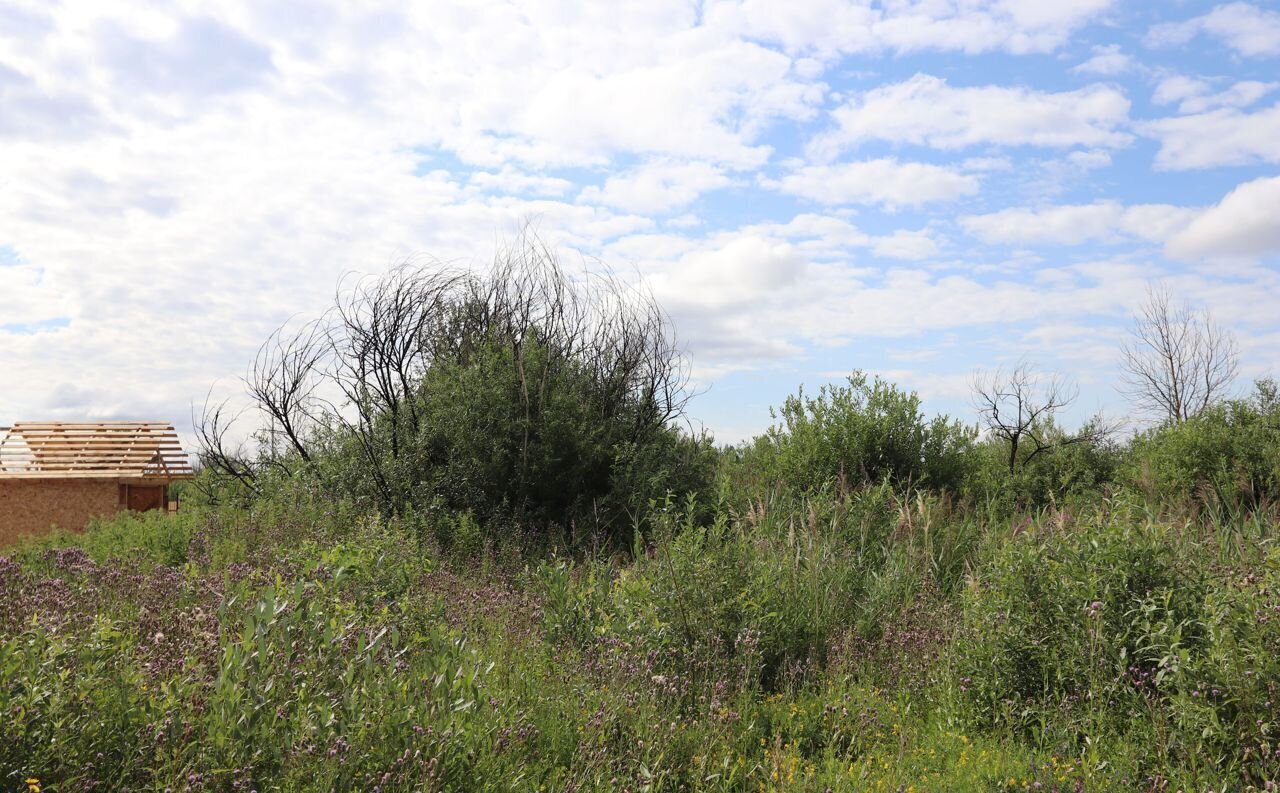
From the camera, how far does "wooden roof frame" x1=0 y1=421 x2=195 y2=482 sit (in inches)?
570

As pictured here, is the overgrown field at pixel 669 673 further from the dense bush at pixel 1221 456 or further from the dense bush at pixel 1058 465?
the dense bush at pixel 1058 465

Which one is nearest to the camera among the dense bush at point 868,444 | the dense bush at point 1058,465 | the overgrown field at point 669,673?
the overgrown field at point 669,673

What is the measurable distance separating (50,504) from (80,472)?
0.65m

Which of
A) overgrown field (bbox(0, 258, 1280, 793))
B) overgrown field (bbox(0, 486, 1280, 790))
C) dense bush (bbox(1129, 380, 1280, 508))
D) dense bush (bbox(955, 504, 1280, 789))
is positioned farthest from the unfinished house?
dense bush (bbox(1129, 380, 1280, 508))

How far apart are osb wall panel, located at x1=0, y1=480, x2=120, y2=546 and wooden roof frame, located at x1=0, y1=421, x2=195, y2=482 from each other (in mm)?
188

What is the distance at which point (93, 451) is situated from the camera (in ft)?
49.1

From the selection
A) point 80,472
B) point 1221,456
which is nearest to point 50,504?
point 80,472

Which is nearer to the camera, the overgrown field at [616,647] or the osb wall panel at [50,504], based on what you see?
the overgrown field at [616,647]

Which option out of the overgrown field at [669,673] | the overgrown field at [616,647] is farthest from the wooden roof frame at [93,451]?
the overgrown field at [669,673]

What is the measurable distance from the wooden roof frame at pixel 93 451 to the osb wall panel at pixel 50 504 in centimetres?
19

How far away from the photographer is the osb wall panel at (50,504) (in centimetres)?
1409

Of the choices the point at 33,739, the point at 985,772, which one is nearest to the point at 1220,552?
the point at 985,772

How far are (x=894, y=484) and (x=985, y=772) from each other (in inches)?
301

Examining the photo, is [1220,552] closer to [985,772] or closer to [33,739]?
[985,772]
